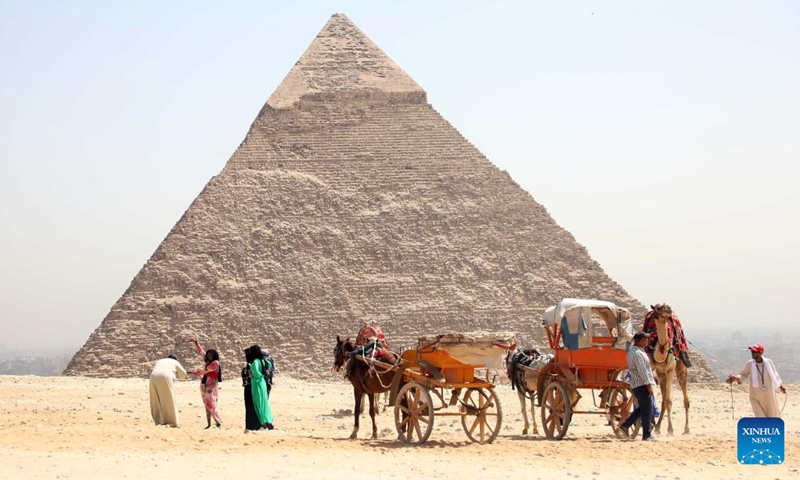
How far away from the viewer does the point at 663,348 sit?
17453mm

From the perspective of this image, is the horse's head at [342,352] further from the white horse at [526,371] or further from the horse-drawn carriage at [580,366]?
the white horse at [526,371]

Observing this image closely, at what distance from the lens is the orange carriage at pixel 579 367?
1656cm

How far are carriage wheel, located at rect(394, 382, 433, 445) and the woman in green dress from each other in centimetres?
227

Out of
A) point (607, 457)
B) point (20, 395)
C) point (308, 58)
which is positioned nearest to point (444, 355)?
point (607, 457)

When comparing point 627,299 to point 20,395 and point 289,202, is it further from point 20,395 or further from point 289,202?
point 20,395

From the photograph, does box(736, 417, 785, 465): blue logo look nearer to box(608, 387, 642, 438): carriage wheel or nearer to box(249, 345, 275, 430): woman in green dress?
box(608, 387, 642, 438): carriage wheel

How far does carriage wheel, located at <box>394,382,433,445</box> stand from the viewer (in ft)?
51.1

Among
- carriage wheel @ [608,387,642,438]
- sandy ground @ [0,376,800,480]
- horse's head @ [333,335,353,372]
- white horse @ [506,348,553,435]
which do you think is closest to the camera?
sandy ground @ [0,376,800,480]

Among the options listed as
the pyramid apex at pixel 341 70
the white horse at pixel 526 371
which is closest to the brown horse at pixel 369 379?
the white horse at pixel 526 371

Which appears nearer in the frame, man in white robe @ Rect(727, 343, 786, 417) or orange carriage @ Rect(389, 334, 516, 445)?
orange carriage @ Rect(389, 334, 516, 445)

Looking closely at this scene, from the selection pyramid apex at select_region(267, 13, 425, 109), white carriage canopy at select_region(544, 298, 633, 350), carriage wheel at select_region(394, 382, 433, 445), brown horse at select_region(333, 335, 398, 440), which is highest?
pyramid apex at select_region(267, 13, 425, 109)

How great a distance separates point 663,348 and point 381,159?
3750 cm

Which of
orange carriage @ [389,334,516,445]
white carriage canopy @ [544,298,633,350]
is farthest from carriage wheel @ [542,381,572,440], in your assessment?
orange carriage @ [389,334,516,445]

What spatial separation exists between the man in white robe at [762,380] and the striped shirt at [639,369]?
1.23 metres
